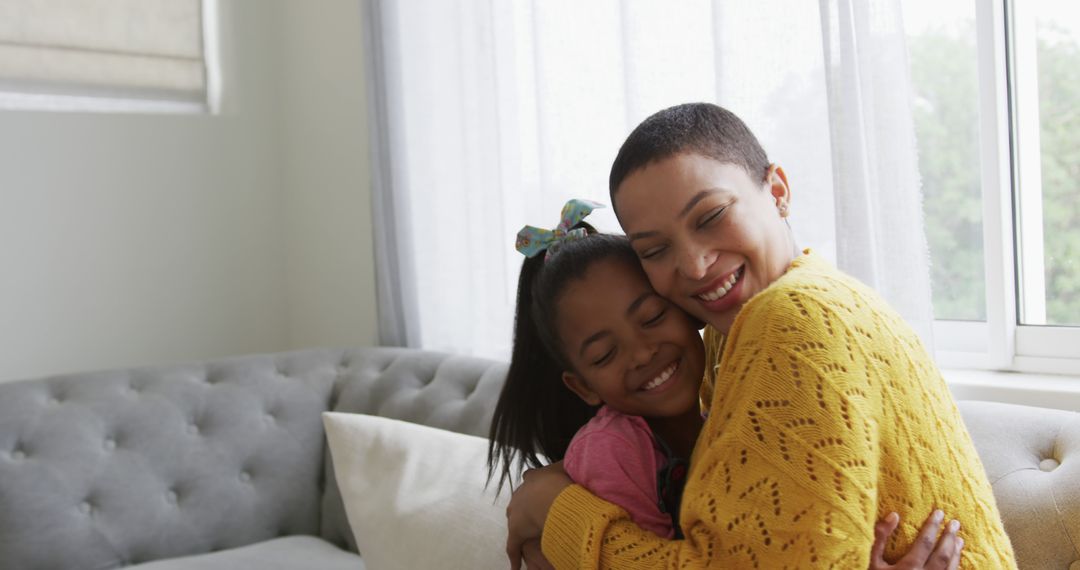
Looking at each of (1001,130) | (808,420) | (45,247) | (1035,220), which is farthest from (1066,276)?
(45,247)

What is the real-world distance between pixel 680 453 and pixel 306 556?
3.79ft

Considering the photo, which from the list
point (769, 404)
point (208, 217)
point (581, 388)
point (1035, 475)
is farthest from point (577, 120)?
point (208, 217)

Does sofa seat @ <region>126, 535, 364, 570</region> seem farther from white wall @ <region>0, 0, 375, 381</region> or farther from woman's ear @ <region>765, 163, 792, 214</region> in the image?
woman's ear @ <region>765, 163, 792, 214</region>

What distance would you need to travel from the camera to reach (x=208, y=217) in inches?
126

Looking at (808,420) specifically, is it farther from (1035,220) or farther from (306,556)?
(306,556)

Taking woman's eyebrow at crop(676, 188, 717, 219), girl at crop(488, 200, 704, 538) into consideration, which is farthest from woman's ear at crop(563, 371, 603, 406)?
woman's eyebrow at crop(676, 188, 717, 219)

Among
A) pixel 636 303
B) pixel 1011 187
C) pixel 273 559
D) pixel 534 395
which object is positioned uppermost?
pixel 1011 187

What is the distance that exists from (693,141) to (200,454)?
1573 millimetres

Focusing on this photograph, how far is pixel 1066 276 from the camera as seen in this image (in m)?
1.83

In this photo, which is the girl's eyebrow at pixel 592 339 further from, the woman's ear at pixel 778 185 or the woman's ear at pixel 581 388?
the woman's ear at pixel 778 185

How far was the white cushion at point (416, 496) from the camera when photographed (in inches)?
62.6

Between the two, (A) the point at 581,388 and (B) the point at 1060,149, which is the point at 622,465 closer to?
(A) the point at 581,388

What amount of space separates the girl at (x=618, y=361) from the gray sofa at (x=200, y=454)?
792 millimetres

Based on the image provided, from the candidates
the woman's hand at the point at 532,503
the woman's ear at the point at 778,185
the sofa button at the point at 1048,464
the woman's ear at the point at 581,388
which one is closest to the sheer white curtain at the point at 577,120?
the sofa button at the point at 1048,464
